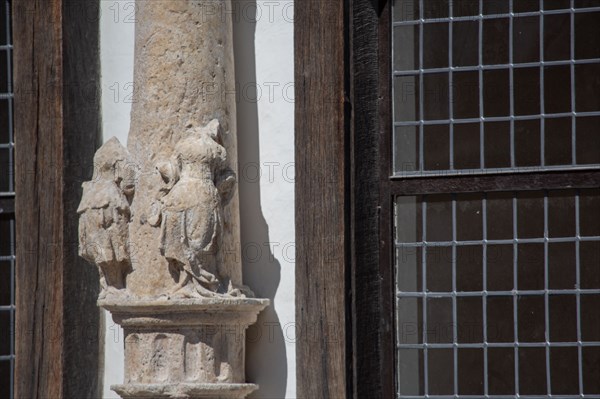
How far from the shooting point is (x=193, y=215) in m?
6.67

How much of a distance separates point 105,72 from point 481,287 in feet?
6.83

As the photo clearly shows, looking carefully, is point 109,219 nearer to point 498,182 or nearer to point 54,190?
point 54,190

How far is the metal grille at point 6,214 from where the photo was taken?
24.7ft

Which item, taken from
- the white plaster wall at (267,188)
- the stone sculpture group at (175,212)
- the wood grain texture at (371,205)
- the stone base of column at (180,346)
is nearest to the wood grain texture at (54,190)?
the white plaster wall at (267,188)

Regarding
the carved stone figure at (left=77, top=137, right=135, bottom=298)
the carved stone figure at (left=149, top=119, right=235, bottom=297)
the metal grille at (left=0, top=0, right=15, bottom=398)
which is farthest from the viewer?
the metal grille at (left=0, top=0, right=15, bottom=398)

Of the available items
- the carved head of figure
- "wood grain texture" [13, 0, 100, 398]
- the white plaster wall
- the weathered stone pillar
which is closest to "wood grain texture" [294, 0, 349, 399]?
the white plaster wall

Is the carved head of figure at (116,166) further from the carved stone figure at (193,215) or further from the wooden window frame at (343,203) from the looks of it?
the wooden window frame at (343,203)

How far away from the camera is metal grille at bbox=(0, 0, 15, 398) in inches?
296

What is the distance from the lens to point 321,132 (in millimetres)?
7043

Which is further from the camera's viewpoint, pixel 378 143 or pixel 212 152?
pixel 378 143

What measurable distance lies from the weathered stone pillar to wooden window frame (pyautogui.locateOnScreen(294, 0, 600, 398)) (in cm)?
30

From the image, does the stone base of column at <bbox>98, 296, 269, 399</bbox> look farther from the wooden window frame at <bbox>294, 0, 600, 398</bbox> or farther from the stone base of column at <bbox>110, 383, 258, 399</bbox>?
the wooden window frame at <bbox>294, 0, 600, 398</bbox>

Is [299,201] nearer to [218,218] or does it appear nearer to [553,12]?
[218,218]

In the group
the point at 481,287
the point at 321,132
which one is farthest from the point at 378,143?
the point at 481,287
